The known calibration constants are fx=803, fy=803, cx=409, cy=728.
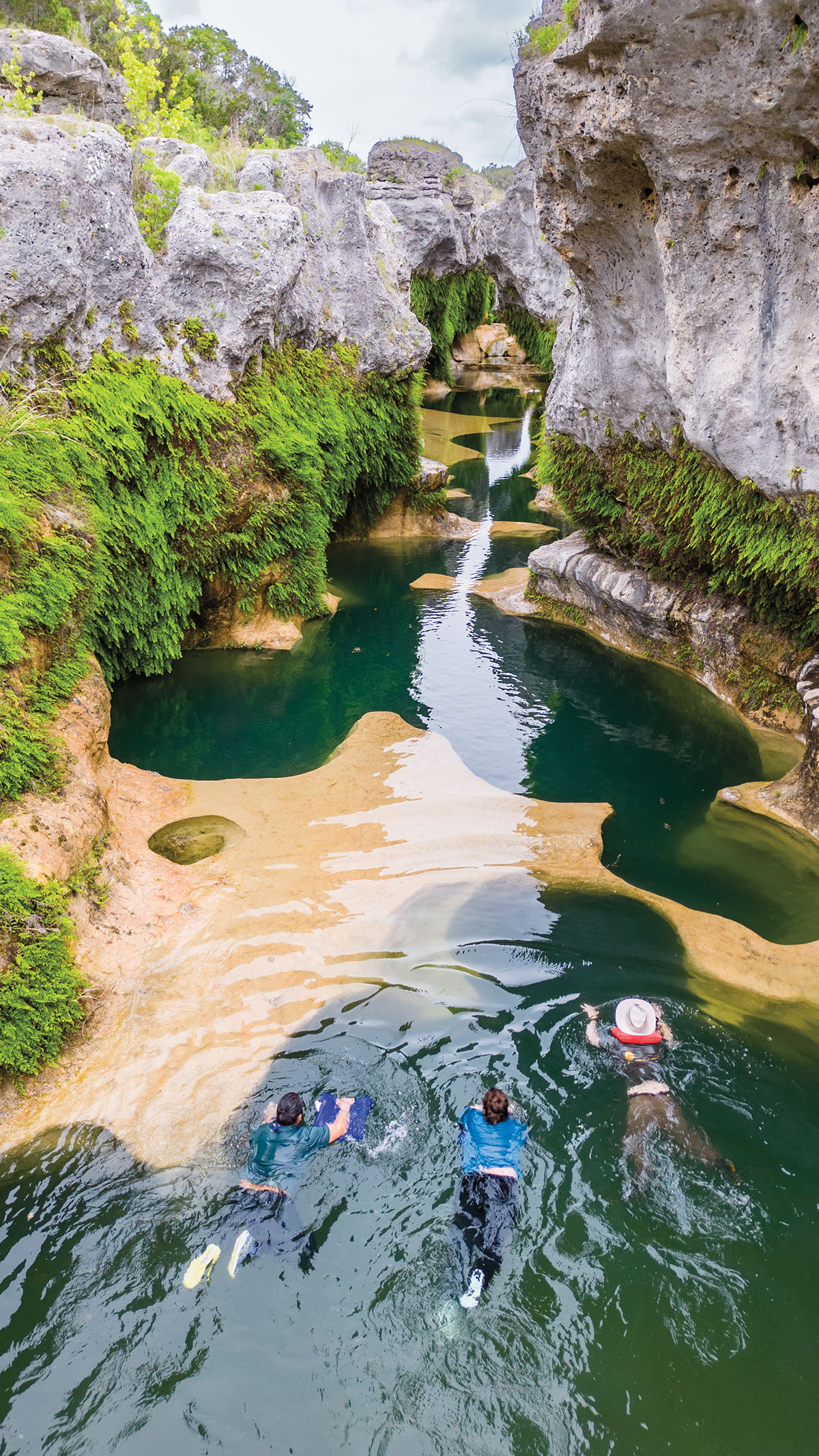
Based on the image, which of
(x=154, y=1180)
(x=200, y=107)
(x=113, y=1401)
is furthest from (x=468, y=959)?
(x=200, y=107)

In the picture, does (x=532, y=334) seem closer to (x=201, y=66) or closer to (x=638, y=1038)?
(x=201, y=66)

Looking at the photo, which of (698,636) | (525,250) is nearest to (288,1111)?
(698,636)

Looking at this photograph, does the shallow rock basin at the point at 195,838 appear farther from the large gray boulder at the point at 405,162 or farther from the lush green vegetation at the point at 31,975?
the large gray boulder at the point at 405,162

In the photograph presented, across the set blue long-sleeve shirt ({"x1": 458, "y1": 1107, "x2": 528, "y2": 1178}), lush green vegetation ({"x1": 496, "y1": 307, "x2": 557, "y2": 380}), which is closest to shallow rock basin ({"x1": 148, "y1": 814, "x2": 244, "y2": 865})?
blue long-sleeve shirt ({"x1": 458, "y1": 1107, "x2": 528, "y2": 1178})

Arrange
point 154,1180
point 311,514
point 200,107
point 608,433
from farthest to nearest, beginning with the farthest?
point 200,107 < point 311,514 < point 608,433 < point 154,1180

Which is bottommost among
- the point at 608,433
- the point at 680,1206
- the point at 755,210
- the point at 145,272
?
the point at 680,1206

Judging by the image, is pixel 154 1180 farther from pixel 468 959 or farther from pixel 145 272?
pixel 145 272
